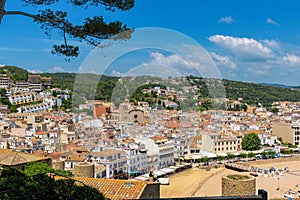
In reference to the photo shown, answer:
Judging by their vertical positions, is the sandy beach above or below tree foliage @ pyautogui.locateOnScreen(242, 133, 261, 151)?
below

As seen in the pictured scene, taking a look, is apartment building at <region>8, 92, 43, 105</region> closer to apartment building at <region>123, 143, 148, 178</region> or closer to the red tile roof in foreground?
apartment building at <region>123, 143, 148, 178</region>

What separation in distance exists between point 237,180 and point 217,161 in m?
16.7

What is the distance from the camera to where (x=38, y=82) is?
49875mm

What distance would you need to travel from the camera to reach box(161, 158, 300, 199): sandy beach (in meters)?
15.3

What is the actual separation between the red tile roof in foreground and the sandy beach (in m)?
8.23

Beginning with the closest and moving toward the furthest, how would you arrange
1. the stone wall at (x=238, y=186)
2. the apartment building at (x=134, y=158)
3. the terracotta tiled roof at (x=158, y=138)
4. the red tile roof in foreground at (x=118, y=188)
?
the red tile roof in foreground at (x=118, y=188)
the stone wall at (x=238, y=186)
the apartment building at (x=134, y=158)
the terracotta tiled roof at (x=158, y=138)

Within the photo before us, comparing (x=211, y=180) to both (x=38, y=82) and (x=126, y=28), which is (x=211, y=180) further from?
(x=38, y=82)

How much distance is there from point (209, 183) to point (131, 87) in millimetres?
6537

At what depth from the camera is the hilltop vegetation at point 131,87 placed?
12617mm

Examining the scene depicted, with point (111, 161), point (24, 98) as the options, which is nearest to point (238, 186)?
point (111, 161)

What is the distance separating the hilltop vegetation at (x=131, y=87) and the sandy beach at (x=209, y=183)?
4.07 metres

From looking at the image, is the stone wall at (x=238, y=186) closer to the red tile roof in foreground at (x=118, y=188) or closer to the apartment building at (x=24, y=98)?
the red tile roof in foreground at (x=118, y=188)

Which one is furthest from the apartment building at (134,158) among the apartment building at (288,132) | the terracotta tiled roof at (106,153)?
the apartment building at (288,132)

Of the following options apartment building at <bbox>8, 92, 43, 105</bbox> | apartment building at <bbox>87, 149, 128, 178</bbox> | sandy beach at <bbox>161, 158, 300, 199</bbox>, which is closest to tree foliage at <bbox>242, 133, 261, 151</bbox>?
sandy beach at <bbox>161, 158, 300, 199</bbox>
